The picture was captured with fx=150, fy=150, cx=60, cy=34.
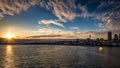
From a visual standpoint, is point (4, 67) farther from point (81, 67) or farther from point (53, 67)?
point (81, 67)

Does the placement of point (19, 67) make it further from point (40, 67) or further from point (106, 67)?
point (106, 67)

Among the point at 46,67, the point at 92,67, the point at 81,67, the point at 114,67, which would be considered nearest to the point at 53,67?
the point at 46,67

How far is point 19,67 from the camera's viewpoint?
5200cm

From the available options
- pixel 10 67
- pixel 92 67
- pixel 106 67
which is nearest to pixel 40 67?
pixel 10 67

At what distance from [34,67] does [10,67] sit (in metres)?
9.19

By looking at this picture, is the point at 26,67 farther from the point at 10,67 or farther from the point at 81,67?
the point at 81,67

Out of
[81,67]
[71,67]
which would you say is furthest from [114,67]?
[71,67]

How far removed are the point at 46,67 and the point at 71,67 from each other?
27.7 ft

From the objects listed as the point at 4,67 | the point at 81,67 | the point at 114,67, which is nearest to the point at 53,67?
the point at 81,67

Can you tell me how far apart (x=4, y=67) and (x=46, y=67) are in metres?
15.0

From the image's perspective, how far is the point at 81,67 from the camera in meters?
49.6

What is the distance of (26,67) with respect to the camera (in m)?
50.6

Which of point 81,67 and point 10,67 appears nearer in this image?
point 81,67

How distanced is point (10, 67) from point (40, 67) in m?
11.0
